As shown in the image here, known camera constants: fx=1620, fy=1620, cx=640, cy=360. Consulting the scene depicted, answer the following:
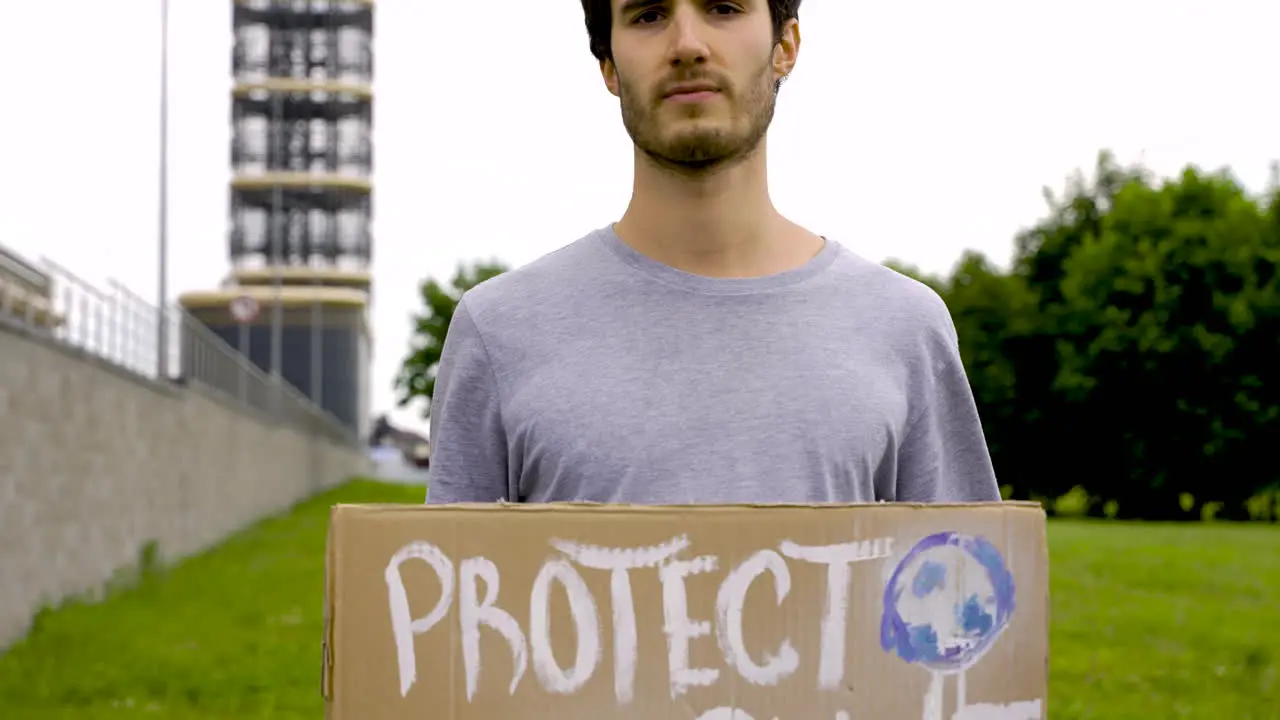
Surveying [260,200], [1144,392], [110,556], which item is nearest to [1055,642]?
[110,556]

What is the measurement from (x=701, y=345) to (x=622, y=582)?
18.7 inches

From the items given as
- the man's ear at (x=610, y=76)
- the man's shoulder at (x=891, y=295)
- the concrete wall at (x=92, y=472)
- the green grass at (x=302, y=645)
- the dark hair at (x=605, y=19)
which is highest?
the dark hair at (x=605, y=19)

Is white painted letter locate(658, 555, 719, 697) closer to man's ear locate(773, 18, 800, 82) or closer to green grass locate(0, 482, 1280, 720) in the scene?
man's ear locate(773, 18, 800, 82)

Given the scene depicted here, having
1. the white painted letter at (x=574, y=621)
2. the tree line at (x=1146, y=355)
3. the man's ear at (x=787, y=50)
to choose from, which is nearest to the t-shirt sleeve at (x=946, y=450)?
the man's ear at (x=787, y=50)

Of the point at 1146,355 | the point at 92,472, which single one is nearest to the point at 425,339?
the point at 1146,355

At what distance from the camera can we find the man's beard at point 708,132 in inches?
91.1

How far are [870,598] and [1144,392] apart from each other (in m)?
42.0

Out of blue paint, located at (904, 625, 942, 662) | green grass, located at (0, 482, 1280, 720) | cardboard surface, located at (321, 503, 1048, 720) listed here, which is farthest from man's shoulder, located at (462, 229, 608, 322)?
green grass, located at (0, 482, 1280, 720)

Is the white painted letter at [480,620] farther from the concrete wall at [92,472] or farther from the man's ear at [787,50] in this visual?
the concrete wall at [92,472]

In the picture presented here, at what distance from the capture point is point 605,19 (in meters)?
2.49

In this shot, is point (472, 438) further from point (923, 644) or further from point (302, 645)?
point (302, 645)

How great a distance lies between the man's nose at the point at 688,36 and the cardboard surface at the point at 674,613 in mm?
657

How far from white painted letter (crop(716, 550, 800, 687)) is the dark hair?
33.2 inches

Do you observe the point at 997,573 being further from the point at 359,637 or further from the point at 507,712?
the point at 359,637
